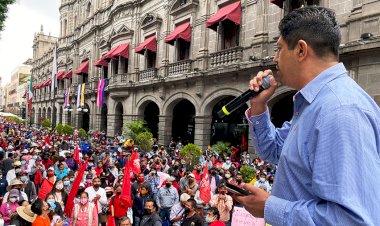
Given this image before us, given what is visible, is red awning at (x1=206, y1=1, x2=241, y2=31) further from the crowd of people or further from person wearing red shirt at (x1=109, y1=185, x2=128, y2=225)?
person wearing red shirt at (x1=109, y1=185, x2=128, y2=225)

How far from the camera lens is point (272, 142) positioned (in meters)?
1.95

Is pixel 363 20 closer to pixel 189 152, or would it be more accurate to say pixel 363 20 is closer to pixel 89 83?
pixel 189 152

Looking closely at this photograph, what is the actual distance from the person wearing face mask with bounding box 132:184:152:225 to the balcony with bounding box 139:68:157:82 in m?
13.7

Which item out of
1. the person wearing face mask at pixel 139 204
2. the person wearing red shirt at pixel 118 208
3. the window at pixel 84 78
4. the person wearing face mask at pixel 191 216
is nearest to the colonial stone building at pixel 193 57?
the window at pixel 84 78

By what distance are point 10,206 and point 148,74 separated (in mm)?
15769

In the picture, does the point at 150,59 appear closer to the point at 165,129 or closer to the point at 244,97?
the point at 165,129

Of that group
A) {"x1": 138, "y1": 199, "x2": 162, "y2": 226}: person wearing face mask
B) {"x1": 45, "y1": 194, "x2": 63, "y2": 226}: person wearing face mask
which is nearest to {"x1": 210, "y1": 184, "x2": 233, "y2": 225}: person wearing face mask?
{"x1": 138, "y1": 199, "x2": 162, "y2": 226}: person wearing face mask

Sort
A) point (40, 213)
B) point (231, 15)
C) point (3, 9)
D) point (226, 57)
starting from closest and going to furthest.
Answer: point (40, 213) < point (3, 9) < point (231, 15) < point (226, 57)

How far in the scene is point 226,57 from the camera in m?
15.6

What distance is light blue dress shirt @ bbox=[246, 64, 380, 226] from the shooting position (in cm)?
107

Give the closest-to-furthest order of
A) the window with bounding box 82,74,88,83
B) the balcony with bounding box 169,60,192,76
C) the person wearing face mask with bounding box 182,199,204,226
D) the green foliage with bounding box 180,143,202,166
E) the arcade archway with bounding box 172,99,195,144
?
the person wearing face mask with bounding box 182,199,204,226 → the green foliage with bounding box 180,143,202,166 → the balcony with bounding box 169,60,192,76 → the arcade archway with bounding box 172,99,195,144 → the window with bounding box 82,74,88,83

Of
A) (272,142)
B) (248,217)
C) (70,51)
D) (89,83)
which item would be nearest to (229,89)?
(248,217)

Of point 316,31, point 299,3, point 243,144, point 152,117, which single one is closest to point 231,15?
point 299,3

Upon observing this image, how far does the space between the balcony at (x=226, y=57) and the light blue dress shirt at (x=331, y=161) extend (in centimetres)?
1391
